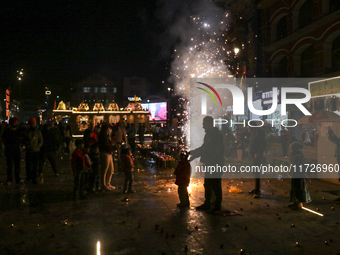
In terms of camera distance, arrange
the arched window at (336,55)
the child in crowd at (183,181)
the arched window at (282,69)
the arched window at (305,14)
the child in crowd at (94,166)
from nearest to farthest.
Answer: the child in crowd at (183,181) < the child in crowd at (94,166) < the arched window at (336,55) < the arched window at (305,14) < the arched window at (282,69)

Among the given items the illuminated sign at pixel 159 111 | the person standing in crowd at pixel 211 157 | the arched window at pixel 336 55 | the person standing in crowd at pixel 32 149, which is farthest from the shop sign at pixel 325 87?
the illuminated sign at pixel 159 111

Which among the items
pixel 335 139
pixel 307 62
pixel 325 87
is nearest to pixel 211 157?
pixel 335 139

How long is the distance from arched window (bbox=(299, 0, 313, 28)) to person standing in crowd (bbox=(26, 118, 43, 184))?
17.2m

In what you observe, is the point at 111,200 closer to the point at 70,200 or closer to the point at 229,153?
the point at 70,200

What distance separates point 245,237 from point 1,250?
3594mm

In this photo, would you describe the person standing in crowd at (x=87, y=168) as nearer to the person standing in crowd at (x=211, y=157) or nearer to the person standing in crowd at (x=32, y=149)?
the person standing in crowd at (x=32, y=149)

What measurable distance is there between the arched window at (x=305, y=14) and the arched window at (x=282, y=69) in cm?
294

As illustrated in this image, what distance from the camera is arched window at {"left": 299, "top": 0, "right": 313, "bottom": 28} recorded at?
18.7 m

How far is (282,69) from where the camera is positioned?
2208cm

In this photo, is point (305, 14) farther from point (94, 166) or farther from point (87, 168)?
point (87, 168)

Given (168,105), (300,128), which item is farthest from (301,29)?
(168,105)

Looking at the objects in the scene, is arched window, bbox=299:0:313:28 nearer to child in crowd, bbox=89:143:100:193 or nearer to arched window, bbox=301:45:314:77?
arched window, bbox=301:45:314:77

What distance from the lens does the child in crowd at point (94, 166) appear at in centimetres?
797

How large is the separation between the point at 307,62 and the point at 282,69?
2.94 m
